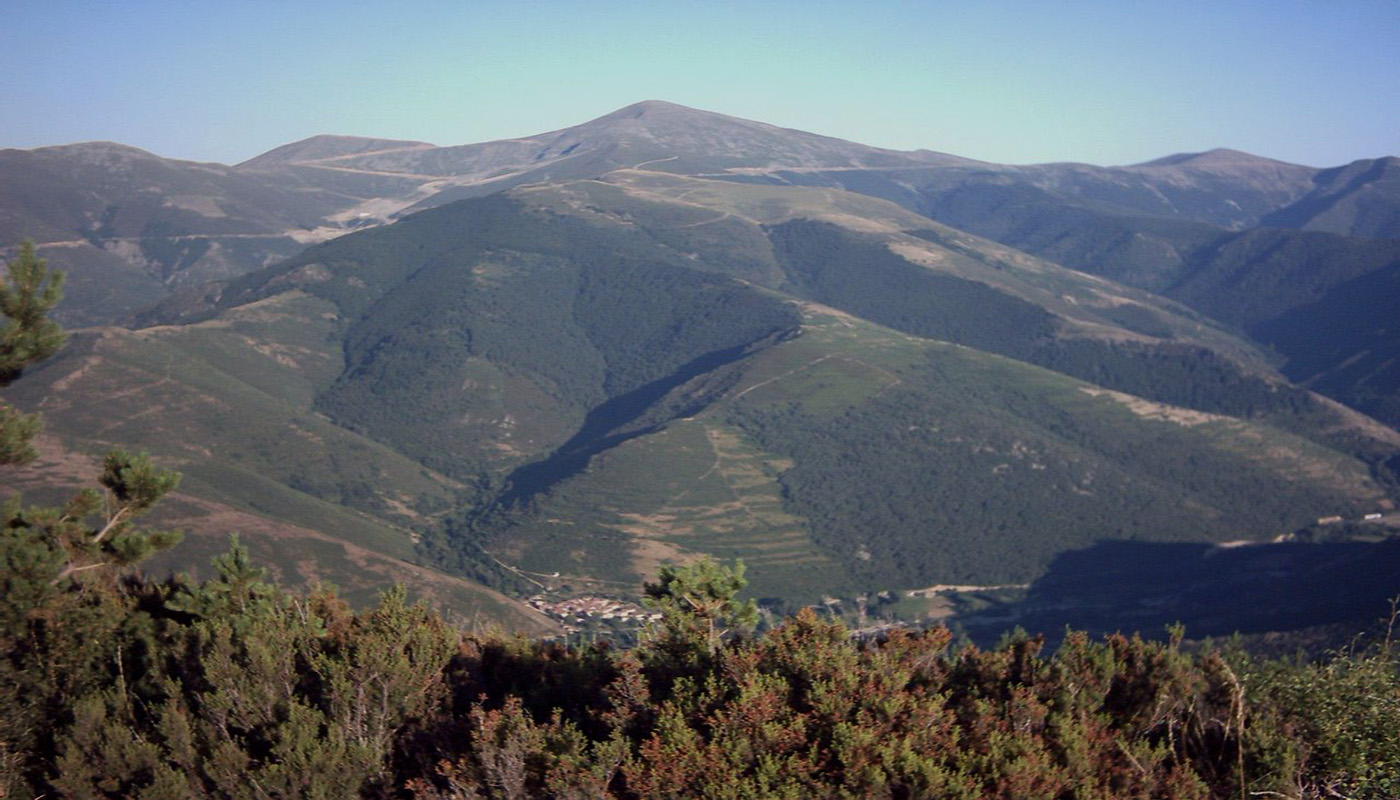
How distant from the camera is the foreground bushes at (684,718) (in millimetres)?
13742

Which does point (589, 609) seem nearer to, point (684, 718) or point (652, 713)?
point (652, 713)

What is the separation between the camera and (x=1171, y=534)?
15988 cm

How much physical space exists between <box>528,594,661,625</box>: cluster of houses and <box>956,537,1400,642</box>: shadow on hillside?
41302 millimetres

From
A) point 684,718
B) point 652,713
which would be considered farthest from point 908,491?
point 684,718

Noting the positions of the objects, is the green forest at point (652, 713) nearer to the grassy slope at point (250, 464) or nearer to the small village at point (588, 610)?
the grassy slope at point (250, 464)

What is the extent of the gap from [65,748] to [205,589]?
6756 millimetres

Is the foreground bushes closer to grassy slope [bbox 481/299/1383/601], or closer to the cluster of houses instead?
the cluster of houses

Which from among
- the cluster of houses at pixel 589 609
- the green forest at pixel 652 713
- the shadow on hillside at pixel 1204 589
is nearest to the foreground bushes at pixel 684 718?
the green forest at pixel 652 713

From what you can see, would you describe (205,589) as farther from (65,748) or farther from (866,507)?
(866,507)

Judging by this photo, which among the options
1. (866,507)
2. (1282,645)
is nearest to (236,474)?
(866,507)

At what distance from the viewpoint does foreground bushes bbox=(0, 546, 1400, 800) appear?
13.7 meters

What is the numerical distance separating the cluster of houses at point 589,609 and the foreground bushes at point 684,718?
96.2 meters

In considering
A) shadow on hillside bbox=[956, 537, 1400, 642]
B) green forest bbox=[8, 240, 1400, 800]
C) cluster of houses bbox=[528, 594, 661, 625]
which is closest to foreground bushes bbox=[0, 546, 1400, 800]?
green forest bbox=[8, 240, 1400, 800]

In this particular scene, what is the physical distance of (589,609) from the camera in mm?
122438
